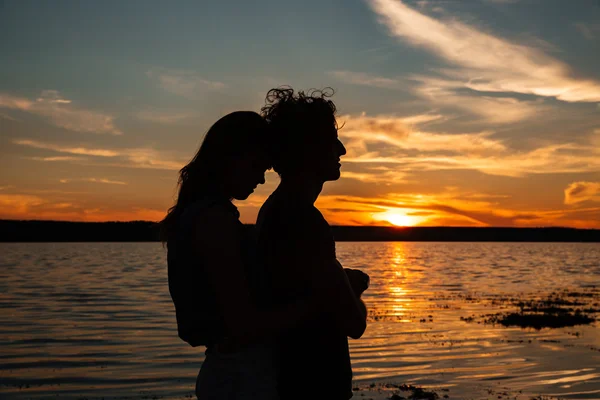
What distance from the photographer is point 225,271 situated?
3.03m

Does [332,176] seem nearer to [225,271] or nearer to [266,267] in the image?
[266,267]

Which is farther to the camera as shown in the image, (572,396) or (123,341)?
(123,341)

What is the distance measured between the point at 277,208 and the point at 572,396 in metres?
13.1

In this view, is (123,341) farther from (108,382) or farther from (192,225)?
(192,225)

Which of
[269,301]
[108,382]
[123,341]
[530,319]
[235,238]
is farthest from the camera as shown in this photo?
[530,319]

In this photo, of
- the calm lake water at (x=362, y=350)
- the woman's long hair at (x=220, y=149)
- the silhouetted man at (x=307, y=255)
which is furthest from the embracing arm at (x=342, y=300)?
the woman's long hair at (x=220, y=149)

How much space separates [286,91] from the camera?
3.50 meters

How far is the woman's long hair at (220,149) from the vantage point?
10.8 feet

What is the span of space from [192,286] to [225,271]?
265mm

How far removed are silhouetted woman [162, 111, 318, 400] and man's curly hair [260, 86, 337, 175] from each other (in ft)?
0.27

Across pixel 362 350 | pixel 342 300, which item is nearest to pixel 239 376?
pixel 342 300

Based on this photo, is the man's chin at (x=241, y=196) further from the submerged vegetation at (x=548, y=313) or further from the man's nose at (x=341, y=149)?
the submerged vegetation at (x=548, y=313)

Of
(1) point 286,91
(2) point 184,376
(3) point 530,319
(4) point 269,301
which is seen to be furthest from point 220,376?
(3) point 530,319

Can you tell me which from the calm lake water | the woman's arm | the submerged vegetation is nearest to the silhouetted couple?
the woman's arm
